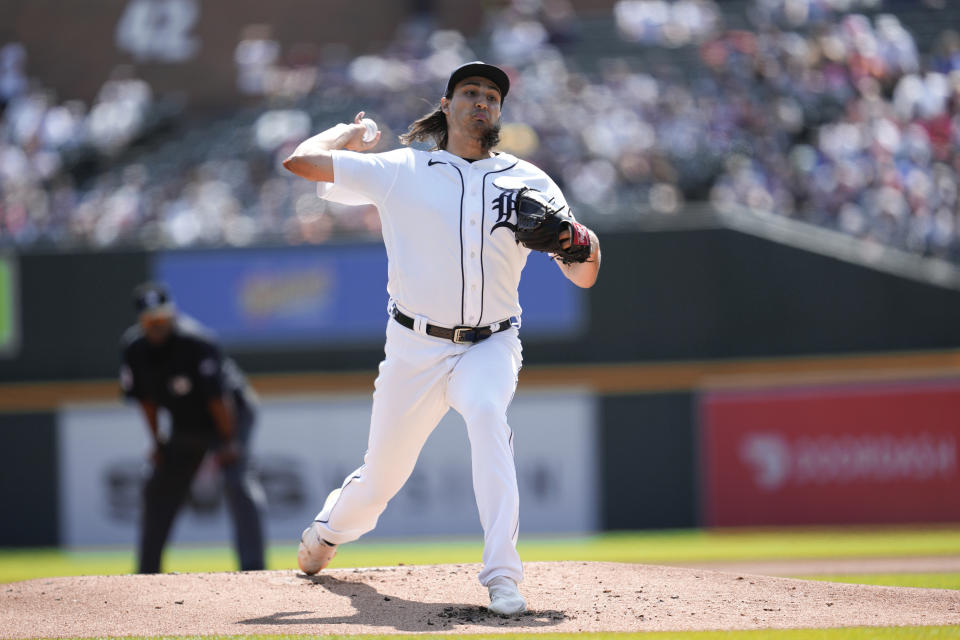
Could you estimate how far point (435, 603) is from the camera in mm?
5090

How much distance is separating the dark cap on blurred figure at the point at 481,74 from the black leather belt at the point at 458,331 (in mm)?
914

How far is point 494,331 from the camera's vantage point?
503 cm

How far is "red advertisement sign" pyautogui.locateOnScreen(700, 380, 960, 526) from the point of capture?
40.3ft

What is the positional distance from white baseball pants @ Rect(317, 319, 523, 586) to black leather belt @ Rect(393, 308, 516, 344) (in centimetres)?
2

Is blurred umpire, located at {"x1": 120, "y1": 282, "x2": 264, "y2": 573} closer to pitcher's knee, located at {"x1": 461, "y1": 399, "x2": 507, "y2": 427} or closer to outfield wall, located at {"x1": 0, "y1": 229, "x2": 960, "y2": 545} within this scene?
pitcher's knee, located at {"x1": 461, "y1": 399, "x2": 507, "y2": 427}

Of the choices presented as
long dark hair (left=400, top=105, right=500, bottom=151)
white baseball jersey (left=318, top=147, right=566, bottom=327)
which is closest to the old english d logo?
white baseball jersey (left=318, top=147, right=566, bottom=327)

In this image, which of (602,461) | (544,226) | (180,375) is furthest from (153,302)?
(602,461)

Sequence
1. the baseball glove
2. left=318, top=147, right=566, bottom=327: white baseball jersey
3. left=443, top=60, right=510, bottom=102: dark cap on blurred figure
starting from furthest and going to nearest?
left=443, top=60, right=510, bottom=102: dark cap on blurred figure, left=318, top=147, right=566, bottom=327: white baseball jersey, the baseball glove

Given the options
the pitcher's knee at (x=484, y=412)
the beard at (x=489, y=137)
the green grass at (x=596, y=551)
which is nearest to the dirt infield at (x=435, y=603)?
the pitcher's knee at (x=484, y=412)

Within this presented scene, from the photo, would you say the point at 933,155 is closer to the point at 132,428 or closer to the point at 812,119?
the point at 812,119

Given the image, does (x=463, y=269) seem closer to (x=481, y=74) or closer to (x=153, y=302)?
(x=481, y=74)

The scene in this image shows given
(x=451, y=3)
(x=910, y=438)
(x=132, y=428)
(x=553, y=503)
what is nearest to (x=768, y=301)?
(x=910, y=438)

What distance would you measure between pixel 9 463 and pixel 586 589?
32.0 feet

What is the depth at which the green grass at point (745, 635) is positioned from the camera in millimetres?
4195
